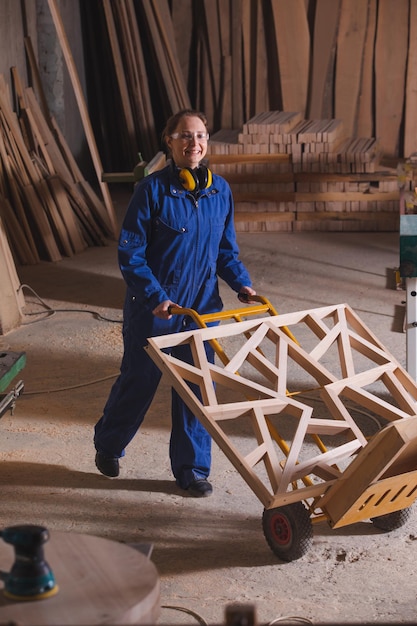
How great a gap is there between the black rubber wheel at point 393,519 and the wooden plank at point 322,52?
29.6 ft

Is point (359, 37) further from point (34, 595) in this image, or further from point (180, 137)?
point (34, 595)

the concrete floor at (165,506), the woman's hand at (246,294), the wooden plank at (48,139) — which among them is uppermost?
the wooden plank at (48,139)

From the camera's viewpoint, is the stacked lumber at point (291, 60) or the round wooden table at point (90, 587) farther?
the stacked lumber at point (291, 60)

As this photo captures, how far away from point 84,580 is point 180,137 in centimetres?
262

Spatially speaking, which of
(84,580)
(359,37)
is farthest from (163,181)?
(359,37)

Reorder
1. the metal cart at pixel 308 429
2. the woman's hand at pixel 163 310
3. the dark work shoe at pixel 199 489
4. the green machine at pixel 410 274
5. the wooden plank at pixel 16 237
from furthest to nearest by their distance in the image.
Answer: the wooden plank at pixel 16 237
the green machine at pixel 410 274
the dark work shoe at pixel 199 489
the woman's hand at pixel 163 310
the metal cart at pixel 308 429

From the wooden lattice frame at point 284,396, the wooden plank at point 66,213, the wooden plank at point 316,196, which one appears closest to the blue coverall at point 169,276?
the wooden lattice frame at point 284,396

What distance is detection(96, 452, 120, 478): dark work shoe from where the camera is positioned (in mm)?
4762

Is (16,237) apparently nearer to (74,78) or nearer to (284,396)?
(74,78)

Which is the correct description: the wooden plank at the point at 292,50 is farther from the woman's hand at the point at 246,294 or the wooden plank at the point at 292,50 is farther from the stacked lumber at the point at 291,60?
the woman's hand at the point at 246,294

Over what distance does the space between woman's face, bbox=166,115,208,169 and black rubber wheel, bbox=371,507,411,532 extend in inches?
72.7

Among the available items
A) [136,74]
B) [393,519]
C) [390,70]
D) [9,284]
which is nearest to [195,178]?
[393,519]

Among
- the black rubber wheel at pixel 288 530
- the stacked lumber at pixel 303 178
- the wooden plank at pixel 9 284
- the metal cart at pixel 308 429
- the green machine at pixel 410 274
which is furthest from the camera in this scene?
the stacked lumber at pixel 303 178

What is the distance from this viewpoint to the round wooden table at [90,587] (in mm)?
1815
